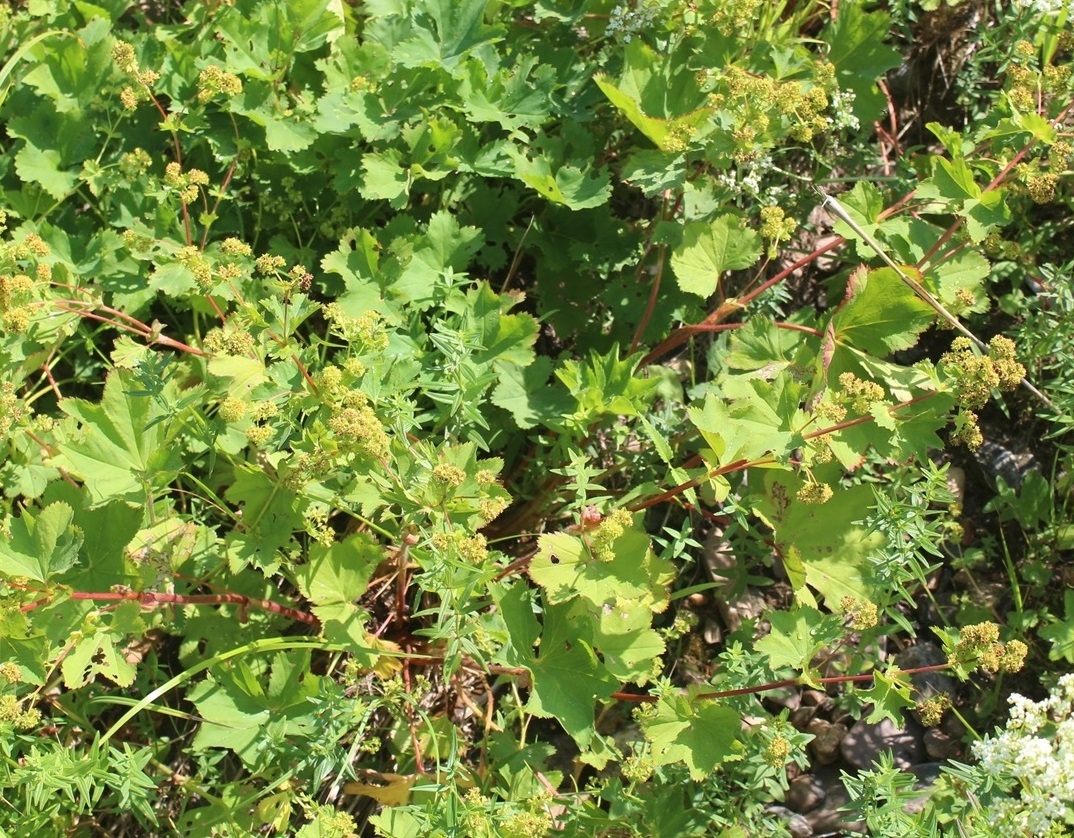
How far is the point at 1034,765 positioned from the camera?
2557mm

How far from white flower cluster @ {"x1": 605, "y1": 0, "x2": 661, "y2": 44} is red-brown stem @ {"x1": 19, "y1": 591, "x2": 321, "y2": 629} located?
88.3 inches

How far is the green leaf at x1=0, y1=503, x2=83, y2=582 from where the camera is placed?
112 inches

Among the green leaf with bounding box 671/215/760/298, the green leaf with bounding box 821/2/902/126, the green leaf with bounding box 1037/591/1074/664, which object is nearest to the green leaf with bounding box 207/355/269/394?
the green leaf with bounding box 671/215/760/298

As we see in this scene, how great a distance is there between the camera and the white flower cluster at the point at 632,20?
352 cm

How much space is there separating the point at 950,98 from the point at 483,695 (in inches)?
124

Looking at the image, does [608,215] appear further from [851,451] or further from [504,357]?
[851,451]

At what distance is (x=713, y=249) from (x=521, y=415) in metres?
0.85

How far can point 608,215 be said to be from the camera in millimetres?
3836

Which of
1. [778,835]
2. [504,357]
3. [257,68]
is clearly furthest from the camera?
[257,68]

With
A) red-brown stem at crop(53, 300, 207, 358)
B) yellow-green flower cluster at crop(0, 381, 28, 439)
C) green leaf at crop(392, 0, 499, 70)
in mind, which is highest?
green leaf at crop(392, 0, 499, 70)

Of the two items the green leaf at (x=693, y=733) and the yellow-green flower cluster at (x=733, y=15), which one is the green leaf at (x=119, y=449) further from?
the yellow-green flower cluster at (x=733, y=15)

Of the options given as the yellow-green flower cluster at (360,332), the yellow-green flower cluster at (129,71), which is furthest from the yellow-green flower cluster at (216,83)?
the yellow-green flower cluster at (360,332)

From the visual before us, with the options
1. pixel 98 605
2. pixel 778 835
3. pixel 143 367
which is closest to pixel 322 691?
pixel 98 605

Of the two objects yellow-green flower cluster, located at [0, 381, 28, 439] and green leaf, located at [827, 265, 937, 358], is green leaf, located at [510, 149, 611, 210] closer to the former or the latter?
green leaf, located at [827, 265, 937, 358]
